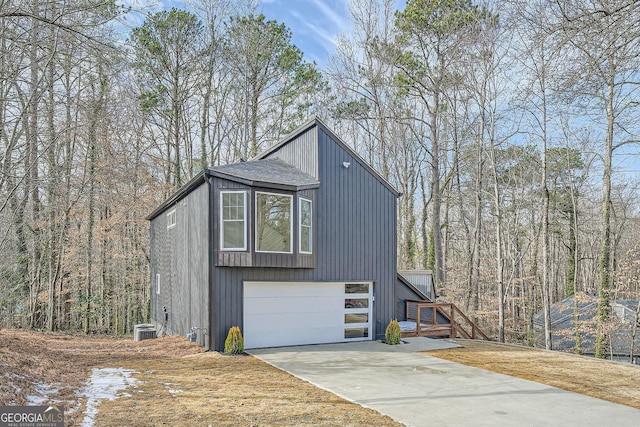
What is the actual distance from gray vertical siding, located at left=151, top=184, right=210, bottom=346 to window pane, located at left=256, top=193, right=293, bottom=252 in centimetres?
116

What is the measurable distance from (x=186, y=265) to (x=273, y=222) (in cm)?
293

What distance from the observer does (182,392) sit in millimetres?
6160

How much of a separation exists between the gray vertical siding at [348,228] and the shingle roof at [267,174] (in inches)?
15.3

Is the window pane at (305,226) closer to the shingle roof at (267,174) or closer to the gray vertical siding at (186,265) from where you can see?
the shingle roof at (267,174)

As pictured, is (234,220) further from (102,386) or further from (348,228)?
(102,386)

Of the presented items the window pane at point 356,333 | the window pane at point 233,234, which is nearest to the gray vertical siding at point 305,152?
the window pane at point 233,234

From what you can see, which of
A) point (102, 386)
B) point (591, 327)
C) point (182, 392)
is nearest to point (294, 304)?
point (182, 392)

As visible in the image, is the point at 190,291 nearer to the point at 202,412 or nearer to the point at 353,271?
the point at 353,271

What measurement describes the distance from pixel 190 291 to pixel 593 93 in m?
9.11

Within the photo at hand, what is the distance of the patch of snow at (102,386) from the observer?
197 inches

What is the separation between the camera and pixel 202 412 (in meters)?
5.25

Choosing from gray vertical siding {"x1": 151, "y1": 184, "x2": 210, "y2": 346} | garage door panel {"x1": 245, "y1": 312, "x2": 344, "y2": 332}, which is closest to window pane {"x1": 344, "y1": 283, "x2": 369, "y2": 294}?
garage door panel {"x1": 245, "y1": 312, "x2": 344, "y2": 332}

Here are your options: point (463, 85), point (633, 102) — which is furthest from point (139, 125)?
point (633, 102)

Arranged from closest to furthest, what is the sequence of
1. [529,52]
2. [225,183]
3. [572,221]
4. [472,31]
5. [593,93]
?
[529,52] → [593,93] → [225,183] → [472,31] → [572,221]
